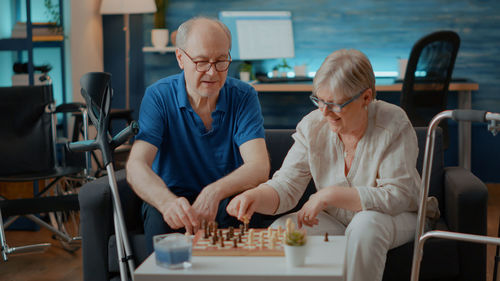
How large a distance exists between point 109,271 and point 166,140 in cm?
51

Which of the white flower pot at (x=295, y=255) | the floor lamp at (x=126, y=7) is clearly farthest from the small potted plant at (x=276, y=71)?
the white flower pot at (x=295, y=255)

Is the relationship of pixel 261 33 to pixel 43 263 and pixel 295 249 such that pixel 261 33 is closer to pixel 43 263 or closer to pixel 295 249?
pixel 43 263

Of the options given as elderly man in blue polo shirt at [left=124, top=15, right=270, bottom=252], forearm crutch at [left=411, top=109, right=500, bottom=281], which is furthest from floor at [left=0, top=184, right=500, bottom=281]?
forearm crutch at [left=411, top=109, right=500, bottom=281]

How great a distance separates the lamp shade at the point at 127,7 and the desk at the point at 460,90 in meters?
1.08

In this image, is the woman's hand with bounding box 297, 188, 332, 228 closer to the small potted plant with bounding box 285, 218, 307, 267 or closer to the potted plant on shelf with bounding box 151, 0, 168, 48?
the small potted plant with bounding box 285, 218, 307, 267

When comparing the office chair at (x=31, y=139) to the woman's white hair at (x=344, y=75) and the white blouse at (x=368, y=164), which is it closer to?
the white blouse at (x=368, y=164)

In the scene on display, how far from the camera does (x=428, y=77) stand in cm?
381

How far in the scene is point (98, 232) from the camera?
2189 mm

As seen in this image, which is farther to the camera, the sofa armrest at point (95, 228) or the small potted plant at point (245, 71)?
the small potted plant at point (245, 71)

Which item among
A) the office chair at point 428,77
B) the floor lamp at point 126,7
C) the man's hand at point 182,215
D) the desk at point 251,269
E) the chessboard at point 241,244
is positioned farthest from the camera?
the floor lamp at point 126,7

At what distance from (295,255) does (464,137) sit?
11.9 ft

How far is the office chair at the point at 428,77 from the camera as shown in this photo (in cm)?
373

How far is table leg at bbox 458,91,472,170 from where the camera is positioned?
456cm

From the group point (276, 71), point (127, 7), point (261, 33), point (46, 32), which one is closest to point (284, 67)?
point (276, 71)
